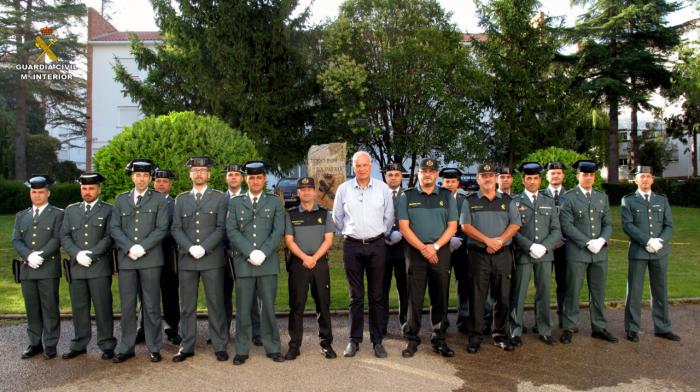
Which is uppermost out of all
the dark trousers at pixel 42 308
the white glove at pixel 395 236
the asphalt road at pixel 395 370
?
the white glove at pixel 395 236

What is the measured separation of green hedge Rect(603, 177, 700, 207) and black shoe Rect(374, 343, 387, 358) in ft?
83.5

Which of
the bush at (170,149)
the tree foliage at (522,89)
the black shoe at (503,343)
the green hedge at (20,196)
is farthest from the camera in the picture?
the green hedge at (20,196)

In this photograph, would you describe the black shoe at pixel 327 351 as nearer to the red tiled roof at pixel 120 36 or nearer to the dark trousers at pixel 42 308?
the dark trousers at pixel 42 308

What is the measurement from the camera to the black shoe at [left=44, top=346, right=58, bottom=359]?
5734 millimetres

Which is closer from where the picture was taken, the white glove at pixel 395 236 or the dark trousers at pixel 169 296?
the white glove at pixel 395 236

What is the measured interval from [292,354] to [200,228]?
65.0 inches

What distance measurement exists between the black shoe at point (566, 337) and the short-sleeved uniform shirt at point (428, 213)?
6.20ft

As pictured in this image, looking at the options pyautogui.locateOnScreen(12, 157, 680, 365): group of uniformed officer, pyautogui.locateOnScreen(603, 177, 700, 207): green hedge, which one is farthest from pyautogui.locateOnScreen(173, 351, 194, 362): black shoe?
pyautogui.locateOnScreen(603, 177, 700, 207): green hedge

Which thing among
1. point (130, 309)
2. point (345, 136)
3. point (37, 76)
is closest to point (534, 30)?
point (345, 136)

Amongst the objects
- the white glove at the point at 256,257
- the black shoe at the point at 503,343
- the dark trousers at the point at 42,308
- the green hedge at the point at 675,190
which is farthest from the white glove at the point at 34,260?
the green hedge at the point at 675,190

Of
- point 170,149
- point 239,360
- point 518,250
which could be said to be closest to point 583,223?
point 518,250

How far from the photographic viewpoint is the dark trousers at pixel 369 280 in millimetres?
5840

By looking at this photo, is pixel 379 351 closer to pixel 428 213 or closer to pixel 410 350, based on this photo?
pixel 410 350

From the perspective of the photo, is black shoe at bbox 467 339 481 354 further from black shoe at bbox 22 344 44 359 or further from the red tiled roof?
the red tiled roof
